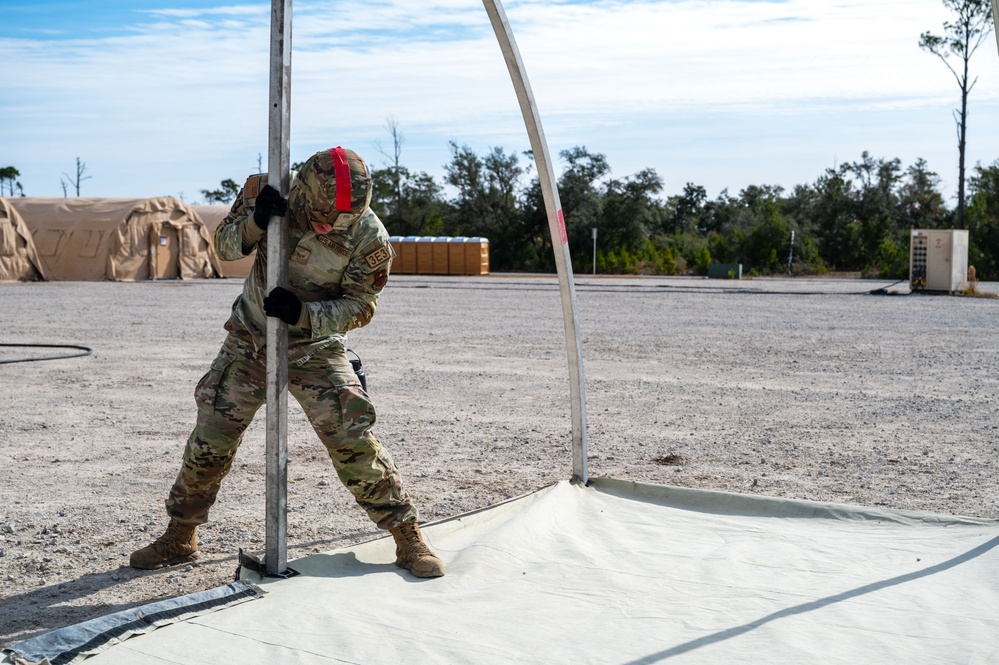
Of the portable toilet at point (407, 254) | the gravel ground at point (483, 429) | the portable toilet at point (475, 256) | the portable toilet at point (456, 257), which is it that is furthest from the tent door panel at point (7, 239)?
the gravel ground at point (483, 429)

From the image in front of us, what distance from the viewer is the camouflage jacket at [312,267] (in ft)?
13.1

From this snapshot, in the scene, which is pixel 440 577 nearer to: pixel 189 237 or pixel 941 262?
pixel 941 262

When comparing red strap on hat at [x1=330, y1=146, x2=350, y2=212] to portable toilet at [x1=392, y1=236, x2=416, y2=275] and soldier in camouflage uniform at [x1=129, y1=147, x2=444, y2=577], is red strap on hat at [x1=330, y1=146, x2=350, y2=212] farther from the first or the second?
portable toilet at [x1=392, y1=236, x2=416, y2=275]

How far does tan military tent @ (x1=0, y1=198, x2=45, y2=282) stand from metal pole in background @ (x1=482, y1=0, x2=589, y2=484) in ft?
98.5

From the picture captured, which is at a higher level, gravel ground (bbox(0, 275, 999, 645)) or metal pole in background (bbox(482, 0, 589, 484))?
metal pole in background (bbox(482, 0, 589, 484))

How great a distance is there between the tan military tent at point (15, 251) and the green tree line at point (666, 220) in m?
22.0

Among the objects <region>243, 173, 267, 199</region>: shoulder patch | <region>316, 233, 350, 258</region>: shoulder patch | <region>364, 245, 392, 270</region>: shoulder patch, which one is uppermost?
<region>243, 173, 267, 199</region>: shoulder patch

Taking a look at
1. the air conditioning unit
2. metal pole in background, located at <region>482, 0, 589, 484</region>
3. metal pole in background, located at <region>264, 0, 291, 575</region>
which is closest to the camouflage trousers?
metal pole in background, located at <region>264, 0, 291, 575</region>

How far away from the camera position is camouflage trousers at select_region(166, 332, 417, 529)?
4.01 meters

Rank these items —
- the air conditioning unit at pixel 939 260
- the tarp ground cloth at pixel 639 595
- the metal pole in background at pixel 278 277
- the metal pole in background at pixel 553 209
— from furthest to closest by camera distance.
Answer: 1. the air conditioning unit at pixel 939 260
2. the metal pole in background at pixel 553 209
3. the metal pole in background at pixel 278 277
4. the tarp ground cloth at pixel 639 595

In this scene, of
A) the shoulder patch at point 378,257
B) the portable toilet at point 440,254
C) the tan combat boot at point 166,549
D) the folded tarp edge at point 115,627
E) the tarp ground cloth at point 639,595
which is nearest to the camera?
the folded tarp edge at point 115,627

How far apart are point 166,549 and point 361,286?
1428mm

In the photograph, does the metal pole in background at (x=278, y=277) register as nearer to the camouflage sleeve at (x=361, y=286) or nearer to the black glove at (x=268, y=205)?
the black glove at (x=268, y=205)

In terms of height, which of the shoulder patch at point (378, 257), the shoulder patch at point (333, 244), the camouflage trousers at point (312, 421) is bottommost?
the camouflage trousers at point (312, 421)
